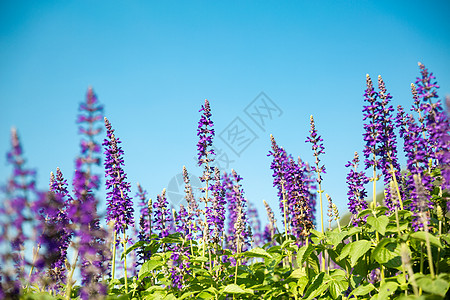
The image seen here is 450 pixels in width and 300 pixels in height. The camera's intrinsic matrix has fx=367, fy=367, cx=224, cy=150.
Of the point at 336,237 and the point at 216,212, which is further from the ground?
the point at 216,212

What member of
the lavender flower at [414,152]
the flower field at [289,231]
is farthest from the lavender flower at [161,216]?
the lavender flower at [414,152]

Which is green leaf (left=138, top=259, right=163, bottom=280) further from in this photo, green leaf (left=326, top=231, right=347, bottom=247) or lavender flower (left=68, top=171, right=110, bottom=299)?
green leaf (left=326, top=231, right=347, bottom=247)

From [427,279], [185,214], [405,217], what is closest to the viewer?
[427,279]

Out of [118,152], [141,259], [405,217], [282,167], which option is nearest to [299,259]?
[405,217]

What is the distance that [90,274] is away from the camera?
14.7ft

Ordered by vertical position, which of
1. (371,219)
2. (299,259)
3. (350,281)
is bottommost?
(350,281)

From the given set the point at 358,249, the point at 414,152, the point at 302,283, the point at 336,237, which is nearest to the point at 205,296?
the point at 302,283

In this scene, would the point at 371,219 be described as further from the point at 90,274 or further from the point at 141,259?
the point at 141,259

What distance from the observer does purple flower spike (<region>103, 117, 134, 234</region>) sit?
26.0 feet

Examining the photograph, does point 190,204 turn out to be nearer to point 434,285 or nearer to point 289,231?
point 289,231

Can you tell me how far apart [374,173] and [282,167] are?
262 centimetres

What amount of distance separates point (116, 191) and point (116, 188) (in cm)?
8

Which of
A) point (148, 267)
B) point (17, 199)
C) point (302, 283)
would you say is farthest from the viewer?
A: point (148, 267)

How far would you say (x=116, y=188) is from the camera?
8188 millimetres
